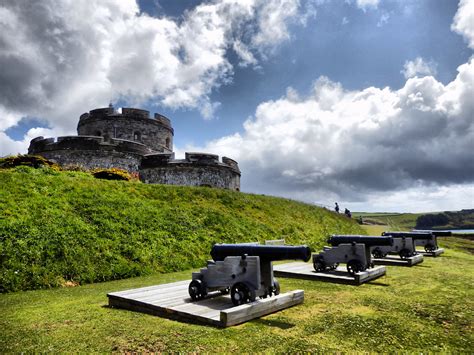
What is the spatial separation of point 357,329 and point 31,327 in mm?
5338

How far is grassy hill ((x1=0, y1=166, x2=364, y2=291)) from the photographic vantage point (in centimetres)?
1009

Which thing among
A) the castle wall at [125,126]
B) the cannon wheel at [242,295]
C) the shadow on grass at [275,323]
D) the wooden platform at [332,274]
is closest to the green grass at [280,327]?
the shadow on grass at [275,323]

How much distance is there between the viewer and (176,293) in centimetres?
706

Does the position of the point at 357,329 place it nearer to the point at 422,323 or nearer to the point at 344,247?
the point at 422,323

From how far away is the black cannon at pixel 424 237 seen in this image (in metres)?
15.1

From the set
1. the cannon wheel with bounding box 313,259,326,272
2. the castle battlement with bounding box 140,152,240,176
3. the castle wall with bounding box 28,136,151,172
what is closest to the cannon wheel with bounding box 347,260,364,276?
the cannon wheel with bounding box 313,259,326,272

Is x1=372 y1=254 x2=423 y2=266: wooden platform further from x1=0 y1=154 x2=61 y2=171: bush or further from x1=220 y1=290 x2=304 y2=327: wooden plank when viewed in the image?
x1=0 y1=154 x2=61 y2=171: bush

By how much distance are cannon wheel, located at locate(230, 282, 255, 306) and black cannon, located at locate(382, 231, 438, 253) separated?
11.2 meters

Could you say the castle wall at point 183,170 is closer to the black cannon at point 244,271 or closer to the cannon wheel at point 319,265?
the cannon wheel at point 319,265

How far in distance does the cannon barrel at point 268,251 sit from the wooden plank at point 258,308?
812 mm

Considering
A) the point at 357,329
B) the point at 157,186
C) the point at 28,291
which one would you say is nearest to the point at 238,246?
the point at 357,329

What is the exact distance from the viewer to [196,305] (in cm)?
614

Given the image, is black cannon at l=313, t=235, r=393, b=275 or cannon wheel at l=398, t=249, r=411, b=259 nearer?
black cannon at l=313, t=235, r=393, b=275

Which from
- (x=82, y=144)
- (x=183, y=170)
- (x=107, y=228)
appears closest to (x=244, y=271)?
(x=107, y=228)
